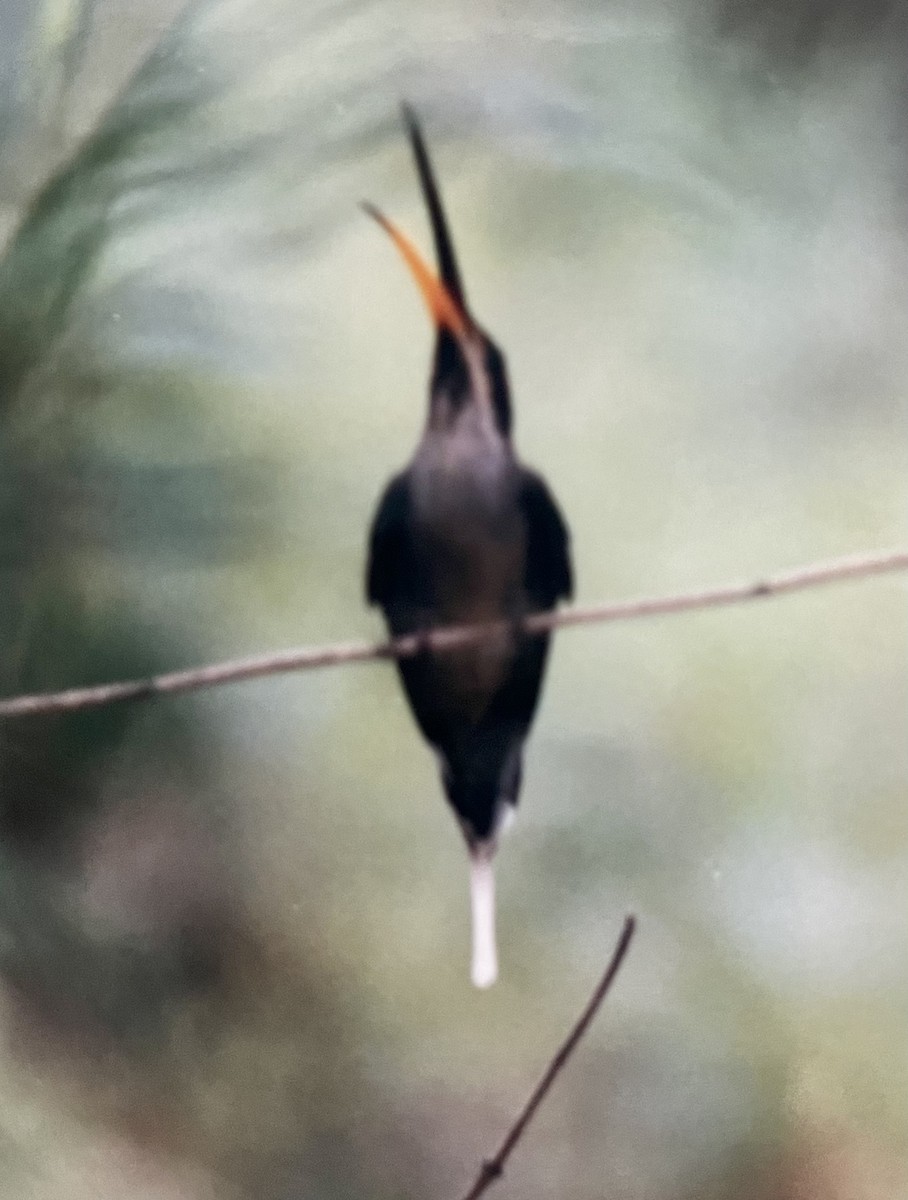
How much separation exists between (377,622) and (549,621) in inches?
3.5

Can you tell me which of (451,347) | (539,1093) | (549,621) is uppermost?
(451,347)

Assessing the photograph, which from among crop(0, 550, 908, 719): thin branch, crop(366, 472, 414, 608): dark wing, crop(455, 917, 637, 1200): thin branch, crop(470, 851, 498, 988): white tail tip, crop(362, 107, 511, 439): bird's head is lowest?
crop(455, 917, 637, 1200): thin branch

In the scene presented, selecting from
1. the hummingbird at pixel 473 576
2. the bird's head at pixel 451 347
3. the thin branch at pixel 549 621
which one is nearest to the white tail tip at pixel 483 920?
the hummingbird at pixel 473 576

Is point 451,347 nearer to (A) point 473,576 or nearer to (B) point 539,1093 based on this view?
(A) point 473,576

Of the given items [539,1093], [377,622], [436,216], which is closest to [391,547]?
[377,622]

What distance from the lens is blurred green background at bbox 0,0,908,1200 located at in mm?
707

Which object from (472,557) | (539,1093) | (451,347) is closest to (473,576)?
(472,557)

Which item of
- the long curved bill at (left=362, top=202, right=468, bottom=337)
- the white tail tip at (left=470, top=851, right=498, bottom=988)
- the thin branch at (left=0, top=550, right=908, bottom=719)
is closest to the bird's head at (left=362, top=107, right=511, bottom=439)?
the long curved bill at (left=362, top=202, right=468, bottom=337)

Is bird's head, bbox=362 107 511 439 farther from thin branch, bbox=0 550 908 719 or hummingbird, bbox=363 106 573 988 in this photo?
thin branch, bbox=0 550 908 719

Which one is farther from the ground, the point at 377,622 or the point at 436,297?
the point at 436,297

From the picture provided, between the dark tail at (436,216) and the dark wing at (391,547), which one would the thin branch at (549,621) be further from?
the dark tail at (436,216)

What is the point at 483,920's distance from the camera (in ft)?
2.34

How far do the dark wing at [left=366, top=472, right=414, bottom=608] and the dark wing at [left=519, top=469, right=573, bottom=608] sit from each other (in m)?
0.06

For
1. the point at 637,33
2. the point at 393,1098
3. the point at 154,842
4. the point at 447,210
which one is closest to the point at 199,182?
the point at 447,210
